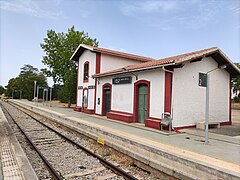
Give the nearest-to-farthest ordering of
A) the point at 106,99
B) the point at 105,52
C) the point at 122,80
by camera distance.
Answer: the point at 122,80
the point at 106,99
the point at 105,52

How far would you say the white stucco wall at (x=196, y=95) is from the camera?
10.5 metres

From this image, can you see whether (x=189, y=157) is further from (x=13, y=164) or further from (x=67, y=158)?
(x=13, y=164)

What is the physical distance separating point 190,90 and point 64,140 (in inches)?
275

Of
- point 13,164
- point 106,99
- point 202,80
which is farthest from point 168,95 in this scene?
point 13,164

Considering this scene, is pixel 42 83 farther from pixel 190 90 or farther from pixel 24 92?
pixel 190 90

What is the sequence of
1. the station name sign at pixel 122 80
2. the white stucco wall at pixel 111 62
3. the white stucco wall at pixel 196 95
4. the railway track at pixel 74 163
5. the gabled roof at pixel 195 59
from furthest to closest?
the white stucco wall at pixel 111 62, the station name sign at pixel 122 80, the white stucco wall at pixel 196 95, the gabled roof at pixel 195 59, the railway track at pixel 74 163

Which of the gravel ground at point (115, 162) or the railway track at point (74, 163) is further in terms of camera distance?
the gravel ground at point (115, 162)

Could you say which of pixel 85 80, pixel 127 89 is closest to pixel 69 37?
pixel 85 80

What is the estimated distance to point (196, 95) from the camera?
11.3m

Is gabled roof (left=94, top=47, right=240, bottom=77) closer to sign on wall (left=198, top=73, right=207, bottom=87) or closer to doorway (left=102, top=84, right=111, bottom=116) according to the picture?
doorway (left=102, top=84, right=111, bottom=116)

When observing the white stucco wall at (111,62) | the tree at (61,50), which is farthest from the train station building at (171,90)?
the tree at (61,50)

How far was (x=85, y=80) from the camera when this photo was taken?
766 inches

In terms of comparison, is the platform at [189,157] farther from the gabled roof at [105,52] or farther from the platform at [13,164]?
the gabled roof at [105,52]

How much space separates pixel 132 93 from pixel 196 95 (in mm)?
3765
